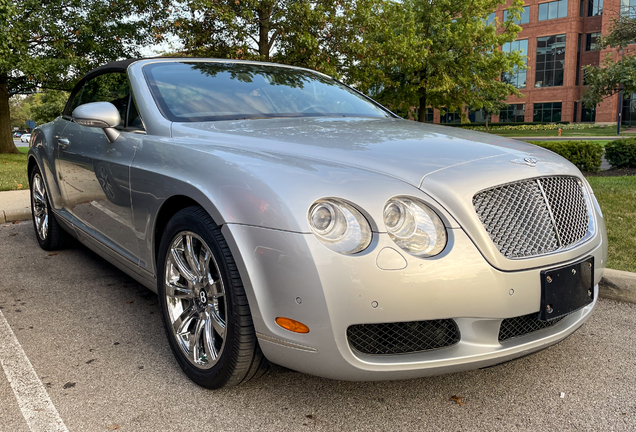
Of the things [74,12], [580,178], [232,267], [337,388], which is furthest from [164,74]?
[74,12]

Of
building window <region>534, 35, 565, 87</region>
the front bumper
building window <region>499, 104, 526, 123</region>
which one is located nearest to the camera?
the front bumper

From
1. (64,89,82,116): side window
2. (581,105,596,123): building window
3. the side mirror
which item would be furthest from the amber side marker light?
(581,105,596,123): building window

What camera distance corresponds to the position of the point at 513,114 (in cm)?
5650

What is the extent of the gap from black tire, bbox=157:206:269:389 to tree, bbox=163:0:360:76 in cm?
1227

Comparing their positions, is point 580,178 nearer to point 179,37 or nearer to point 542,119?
point 179,37

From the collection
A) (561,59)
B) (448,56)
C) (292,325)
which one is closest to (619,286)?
(292,325)

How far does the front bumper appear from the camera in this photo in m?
1.95

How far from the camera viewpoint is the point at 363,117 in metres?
3.63

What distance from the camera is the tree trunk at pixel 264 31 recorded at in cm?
1457

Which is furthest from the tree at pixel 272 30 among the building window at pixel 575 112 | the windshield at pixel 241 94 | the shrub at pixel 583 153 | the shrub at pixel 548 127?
the building window at pixel 575 112

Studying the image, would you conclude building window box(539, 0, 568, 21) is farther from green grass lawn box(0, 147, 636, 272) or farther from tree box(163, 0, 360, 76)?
green grass lawn box(0, 147, 636, 272)

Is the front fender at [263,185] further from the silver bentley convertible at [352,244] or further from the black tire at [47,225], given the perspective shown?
the black tire at [47,225]

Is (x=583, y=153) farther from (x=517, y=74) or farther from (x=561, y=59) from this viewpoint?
(x=517, y=74)

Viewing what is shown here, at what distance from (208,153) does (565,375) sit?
205cm
